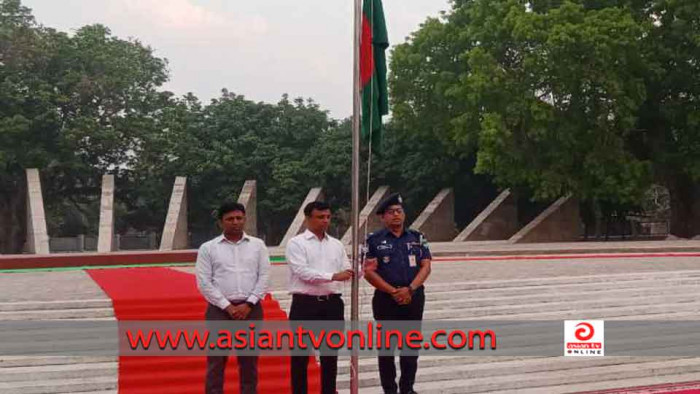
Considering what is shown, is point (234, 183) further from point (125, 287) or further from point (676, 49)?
point (125, 287)

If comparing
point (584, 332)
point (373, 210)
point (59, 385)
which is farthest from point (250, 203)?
point (59, 385)

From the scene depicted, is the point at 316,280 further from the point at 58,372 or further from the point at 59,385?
the point at 58,372

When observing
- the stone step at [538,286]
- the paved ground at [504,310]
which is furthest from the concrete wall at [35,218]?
the stone step at [538,286]

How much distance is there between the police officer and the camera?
555 cm

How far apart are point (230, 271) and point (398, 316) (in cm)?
133

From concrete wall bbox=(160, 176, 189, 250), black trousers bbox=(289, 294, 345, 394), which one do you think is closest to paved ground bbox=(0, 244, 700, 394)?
black trousers bbox=(289, 294, 345, 394)

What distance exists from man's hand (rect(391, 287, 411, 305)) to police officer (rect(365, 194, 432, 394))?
0.01 meters

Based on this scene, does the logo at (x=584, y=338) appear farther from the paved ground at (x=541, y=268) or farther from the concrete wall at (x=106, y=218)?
the concrete wall at (x=106, y=218)

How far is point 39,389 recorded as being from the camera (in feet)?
19.8

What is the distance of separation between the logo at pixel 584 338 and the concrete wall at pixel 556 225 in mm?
16333

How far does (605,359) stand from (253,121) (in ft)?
76.2

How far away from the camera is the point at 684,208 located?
2409cm

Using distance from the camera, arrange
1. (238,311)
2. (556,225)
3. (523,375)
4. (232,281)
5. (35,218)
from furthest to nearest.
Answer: (556,225) < (35,218) < (523,375) < (232,281) < (238,311)

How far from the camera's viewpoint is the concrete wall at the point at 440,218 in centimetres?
2664
